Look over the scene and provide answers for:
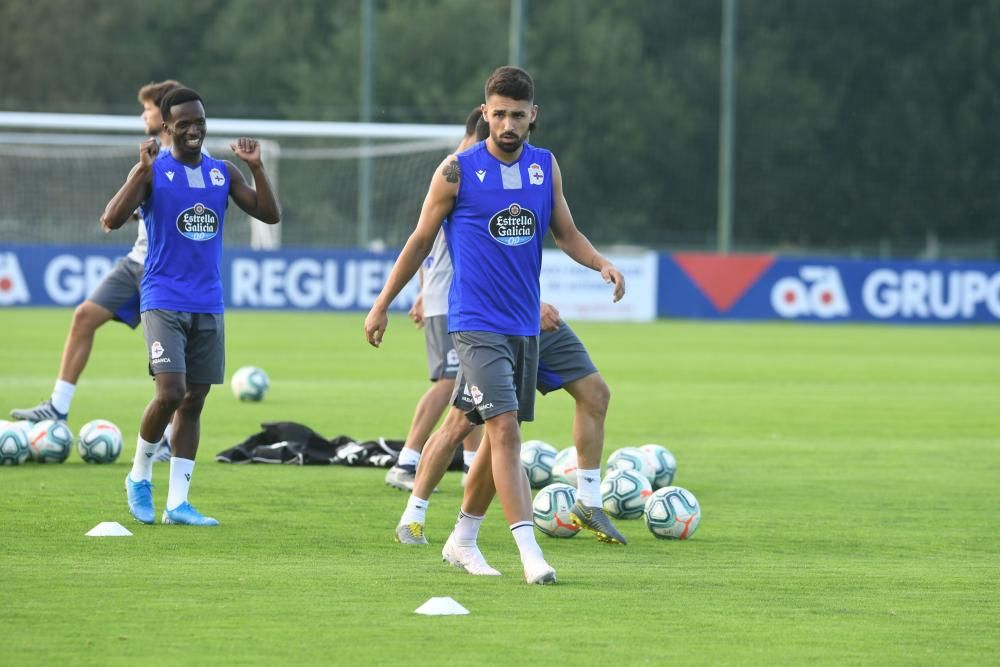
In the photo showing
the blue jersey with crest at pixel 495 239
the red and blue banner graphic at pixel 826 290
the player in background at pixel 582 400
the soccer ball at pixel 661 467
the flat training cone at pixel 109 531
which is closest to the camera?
the blue jersey with crest at pixel 495 239

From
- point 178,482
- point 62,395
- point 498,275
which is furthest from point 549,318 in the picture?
point 62,395

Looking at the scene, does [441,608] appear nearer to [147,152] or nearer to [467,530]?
[467,530]

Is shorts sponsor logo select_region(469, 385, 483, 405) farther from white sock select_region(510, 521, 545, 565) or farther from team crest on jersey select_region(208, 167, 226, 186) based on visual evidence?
team crest on jersey select_region(208, 167, 226, 186)

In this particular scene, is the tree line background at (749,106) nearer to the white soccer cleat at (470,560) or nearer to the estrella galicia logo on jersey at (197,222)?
the estrella galicia logo on jersey at (197,222)

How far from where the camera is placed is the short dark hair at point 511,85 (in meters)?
7.76

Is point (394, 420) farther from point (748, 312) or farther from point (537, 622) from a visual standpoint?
point (748, 312)

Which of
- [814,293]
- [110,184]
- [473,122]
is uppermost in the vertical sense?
[473,122]

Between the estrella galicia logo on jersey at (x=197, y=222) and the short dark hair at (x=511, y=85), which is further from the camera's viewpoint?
the estrella galicia logo on jersey at (x=197, y=222)

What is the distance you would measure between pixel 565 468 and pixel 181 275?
2.87m

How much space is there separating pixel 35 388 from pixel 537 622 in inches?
456

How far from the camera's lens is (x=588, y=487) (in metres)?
9.48

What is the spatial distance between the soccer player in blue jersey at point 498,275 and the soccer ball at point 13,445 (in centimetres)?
478

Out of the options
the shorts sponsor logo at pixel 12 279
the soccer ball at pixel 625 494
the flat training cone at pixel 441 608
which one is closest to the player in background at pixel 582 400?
the soccer ball at pixel 625 494

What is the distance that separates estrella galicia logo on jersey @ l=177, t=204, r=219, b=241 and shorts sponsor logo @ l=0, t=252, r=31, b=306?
2375cm
